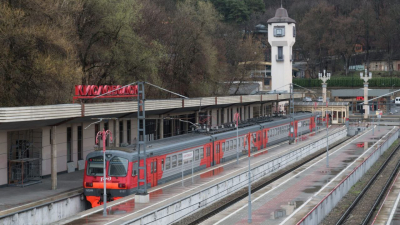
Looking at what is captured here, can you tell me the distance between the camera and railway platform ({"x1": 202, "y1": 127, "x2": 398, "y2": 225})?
27328 mm

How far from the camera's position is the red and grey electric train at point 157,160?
99.1ft

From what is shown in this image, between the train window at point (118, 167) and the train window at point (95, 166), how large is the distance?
1.58 feet

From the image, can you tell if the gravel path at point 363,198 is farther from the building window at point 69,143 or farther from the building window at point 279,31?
the building window at point 279,31

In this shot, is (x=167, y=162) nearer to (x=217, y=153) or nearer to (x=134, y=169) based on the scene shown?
(x=134, y=169)

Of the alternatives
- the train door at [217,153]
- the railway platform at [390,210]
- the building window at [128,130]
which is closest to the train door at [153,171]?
the train door at [217,153]

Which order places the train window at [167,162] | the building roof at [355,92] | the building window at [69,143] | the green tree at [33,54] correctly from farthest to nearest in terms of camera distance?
the building roof at [355,92]
the building window at [69,143]
the train window at [167,162]
the green tree at [33,54]

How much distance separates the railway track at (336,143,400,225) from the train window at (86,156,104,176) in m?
11.9

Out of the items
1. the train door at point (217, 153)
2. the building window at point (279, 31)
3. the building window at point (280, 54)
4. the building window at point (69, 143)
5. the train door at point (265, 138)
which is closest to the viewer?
the building window at point (69, 143)

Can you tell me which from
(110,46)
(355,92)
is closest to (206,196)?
(110,46)

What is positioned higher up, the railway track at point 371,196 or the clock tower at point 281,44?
the clock tower at point 281,44

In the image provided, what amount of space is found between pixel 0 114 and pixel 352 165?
92.5 feet

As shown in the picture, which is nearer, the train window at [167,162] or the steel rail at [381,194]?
the steel rail at [381,194]

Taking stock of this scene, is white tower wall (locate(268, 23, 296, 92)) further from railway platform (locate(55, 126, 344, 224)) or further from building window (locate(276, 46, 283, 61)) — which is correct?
railway platform (locate(55, 126, 344, 224))

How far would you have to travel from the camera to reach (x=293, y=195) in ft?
108
